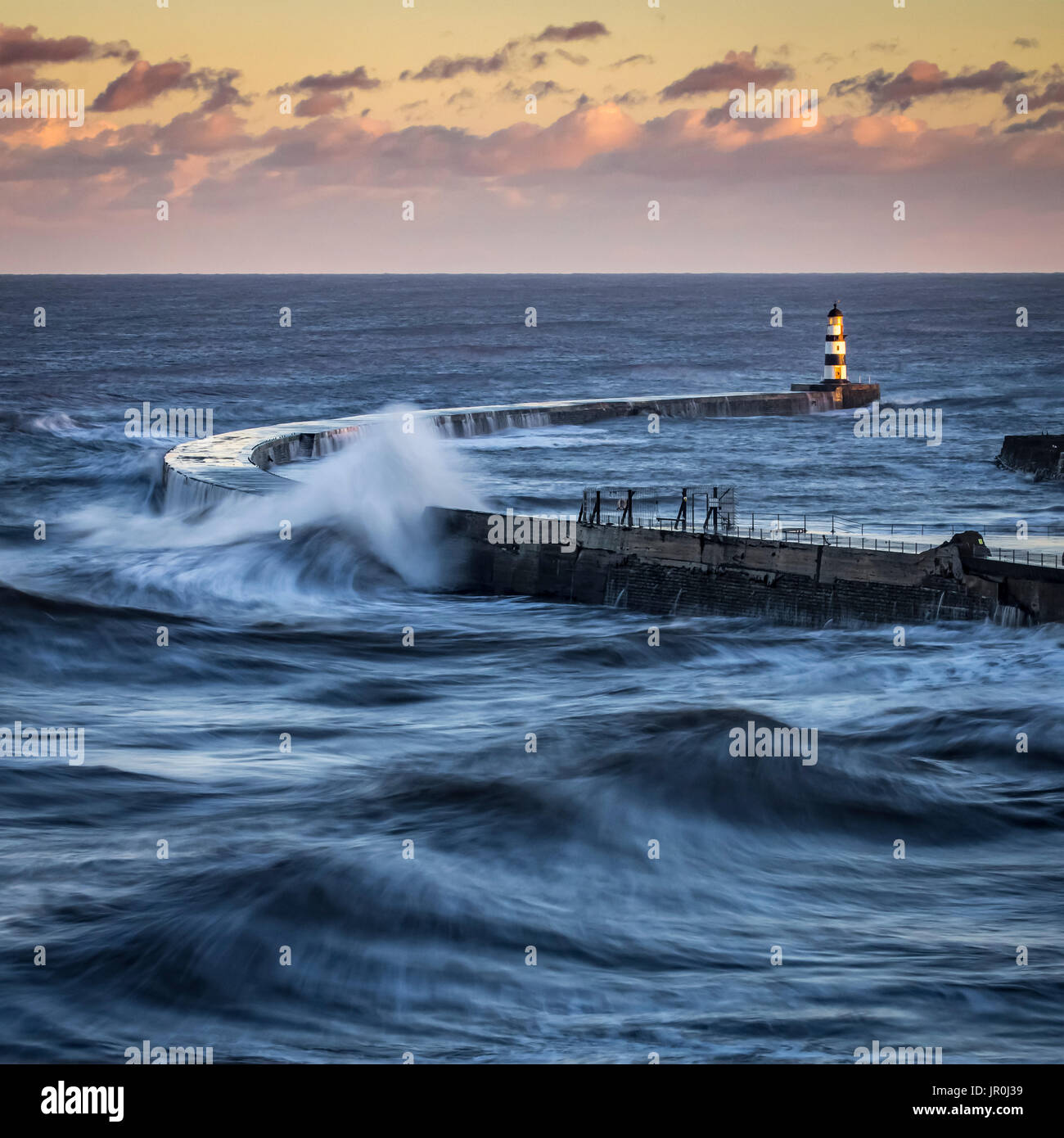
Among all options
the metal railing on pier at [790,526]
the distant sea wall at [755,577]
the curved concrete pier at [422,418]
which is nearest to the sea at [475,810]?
the distant sea wall at [755,577]

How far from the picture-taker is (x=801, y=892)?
1348cm

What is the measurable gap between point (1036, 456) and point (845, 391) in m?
22.2

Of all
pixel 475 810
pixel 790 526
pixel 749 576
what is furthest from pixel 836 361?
pixel 475 810

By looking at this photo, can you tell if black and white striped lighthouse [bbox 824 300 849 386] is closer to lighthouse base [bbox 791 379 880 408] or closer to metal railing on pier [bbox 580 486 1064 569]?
lighthouse base [bbox 791 379 880 408]

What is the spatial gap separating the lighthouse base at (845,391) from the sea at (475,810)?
2713 cm

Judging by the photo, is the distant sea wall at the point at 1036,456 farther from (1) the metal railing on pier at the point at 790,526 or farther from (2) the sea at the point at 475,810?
(1) the metal railing on pier at the point at 790,526

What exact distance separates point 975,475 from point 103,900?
35.2m

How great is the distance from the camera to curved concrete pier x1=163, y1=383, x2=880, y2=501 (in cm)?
3600

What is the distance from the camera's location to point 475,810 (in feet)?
51.4

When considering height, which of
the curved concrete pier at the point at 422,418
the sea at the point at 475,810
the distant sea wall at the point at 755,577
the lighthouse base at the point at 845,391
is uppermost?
the lighthouse base at the point at 845,391

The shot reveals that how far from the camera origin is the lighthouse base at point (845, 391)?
64312 millimetres

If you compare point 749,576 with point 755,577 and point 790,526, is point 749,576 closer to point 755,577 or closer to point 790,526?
point 755,577

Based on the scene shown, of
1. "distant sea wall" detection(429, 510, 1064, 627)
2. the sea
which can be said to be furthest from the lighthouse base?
"distant sea wall" detection(429, 510, 1064, 627)
